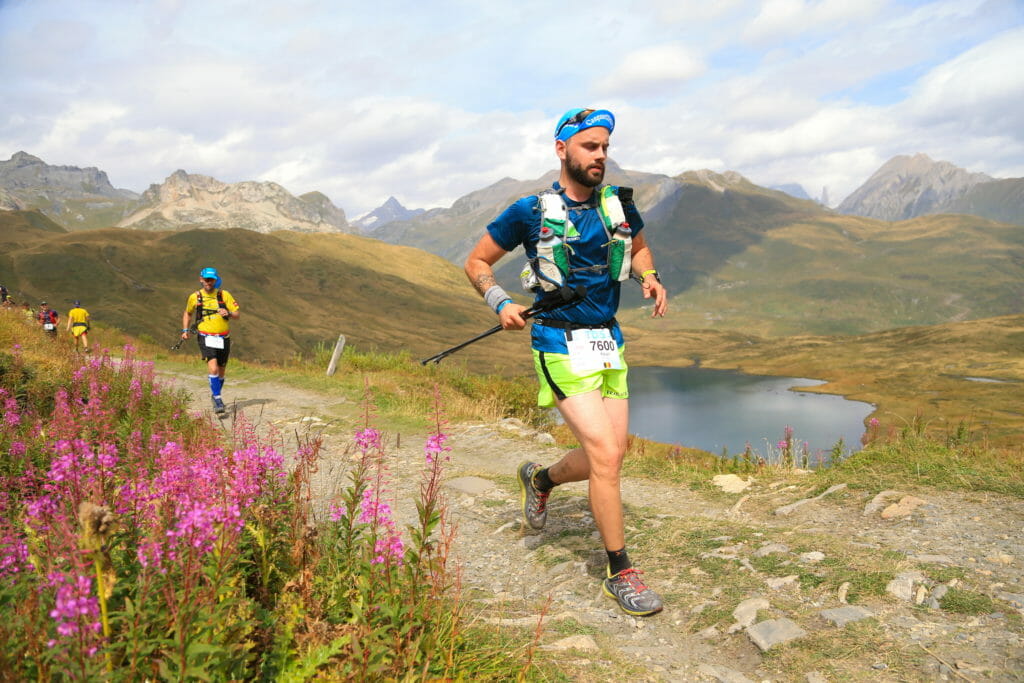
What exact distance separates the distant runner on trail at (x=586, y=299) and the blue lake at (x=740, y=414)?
39858 millimetres

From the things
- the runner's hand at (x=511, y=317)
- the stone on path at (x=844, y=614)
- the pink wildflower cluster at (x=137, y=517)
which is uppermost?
the runner's hand at (x=511, y=317)

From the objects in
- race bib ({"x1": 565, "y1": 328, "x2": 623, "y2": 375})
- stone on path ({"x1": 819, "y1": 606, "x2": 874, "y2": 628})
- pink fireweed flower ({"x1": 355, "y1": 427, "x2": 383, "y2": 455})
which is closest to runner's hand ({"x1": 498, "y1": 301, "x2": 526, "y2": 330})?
race bib ({"x1": 565, "y1": 328, "x2": 623, "y2": 375})

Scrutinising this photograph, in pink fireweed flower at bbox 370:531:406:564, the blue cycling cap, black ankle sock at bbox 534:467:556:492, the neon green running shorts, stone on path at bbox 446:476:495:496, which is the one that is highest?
the blue cycling cap

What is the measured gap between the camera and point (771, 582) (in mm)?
3812

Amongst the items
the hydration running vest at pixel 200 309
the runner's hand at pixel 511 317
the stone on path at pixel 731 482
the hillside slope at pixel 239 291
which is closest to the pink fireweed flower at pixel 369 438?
the runner's hand at pixel 511 317

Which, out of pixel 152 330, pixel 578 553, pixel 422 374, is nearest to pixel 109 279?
pixel 152 330

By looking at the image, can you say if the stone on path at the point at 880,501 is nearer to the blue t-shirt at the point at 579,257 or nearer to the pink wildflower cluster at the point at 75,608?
the blue t-shirt at the point at 579,257

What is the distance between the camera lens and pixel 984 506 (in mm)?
4820

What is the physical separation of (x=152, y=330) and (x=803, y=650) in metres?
118

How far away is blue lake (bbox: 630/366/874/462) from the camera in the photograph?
189 feet

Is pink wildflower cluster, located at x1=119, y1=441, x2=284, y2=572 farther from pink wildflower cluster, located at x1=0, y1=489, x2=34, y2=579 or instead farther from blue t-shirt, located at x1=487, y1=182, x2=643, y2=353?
blue t-shirt, located at x1=487, y1=182, x2=643, y2=353

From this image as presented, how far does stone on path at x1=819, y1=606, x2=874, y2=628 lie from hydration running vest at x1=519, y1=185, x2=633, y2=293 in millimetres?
2314

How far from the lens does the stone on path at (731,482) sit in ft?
21.5

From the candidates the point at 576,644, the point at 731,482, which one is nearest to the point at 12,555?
the point at 576,644
